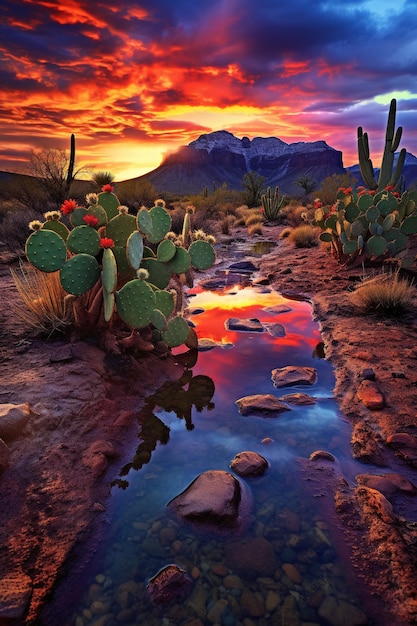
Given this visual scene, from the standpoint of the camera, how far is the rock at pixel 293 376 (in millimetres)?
4621

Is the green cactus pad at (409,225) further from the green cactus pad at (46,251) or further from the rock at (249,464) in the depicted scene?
the green cactus pad at (46,251)

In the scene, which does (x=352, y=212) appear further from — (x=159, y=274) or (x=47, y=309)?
(x=47, y=309)

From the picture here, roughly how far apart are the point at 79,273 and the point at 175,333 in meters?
1.46

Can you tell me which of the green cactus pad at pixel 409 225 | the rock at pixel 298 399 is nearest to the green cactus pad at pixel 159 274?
the rock at pixel 298 399

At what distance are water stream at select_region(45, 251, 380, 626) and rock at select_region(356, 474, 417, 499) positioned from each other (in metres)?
0.12

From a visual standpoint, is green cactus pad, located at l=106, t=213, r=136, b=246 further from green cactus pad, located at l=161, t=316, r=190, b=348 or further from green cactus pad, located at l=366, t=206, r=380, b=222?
green cactus pad, located at l=366, t=206, r=380, b=222

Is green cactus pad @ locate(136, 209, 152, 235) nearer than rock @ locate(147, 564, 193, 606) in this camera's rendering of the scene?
No

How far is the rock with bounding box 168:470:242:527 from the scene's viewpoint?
2.72 m

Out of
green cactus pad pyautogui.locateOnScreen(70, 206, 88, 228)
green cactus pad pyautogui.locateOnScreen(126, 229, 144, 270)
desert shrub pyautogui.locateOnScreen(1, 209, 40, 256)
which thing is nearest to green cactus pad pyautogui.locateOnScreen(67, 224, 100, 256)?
green cactus pad pyautogui.locateOnScreen(126, 229, 144, 270)

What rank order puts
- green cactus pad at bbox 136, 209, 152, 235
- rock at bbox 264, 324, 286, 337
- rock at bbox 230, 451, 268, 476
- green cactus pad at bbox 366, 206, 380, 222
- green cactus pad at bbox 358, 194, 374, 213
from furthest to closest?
green cactus pad at bbox 358, 194, 374, 213
green cactus pad at bbox 366, 206, 380, 222
rock at bbox 264, 324, 286, 337
green cactus pad at bbox 136, 209, 152, 235
rock at bbox 230, 451, 268, 476

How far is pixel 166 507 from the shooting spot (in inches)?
112

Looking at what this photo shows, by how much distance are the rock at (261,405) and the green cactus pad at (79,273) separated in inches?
81.7

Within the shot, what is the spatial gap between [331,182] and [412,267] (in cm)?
2077

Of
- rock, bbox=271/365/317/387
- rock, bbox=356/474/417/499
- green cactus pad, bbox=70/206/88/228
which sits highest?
green cactus pad, bbox=70/206/88/228
